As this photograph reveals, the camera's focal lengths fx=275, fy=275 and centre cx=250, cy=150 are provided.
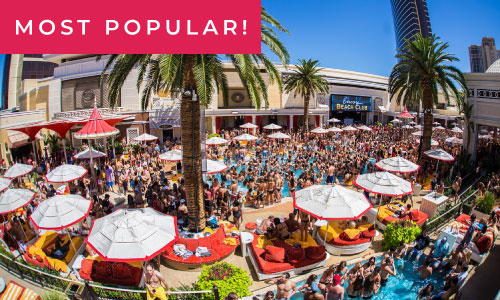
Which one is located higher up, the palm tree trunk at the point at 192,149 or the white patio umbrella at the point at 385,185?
the palm tree trunk at the point at 192,149

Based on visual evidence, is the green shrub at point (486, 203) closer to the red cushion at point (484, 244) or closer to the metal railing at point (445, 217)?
the metal railing at point (445, 217)

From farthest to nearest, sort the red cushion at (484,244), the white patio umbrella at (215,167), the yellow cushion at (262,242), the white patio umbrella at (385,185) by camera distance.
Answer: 1. the white patio umbrella at (215,167)
2. the white patio umbrella at (385,185)
3. the yellow cushion at (262,242)
4. the red cushion at (484,244)

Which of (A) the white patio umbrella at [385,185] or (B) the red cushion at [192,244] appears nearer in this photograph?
(B) the red cushion at [192,244]

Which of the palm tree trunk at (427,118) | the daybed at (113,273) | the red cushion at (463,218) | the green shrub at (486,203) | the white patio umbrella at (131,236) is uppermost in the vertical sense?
the palm tree trunk at (427,118)

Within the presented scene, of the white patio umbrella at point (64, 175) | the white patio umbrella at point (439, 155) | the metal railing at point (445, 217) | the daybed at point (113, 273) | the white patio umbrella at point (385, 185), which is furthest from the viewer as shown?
the white patio umbrella at point (439, 155)

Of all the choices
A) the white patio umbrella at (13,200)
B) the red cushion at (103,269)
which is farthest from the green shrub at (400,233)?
the white patio umbrella at (13,200)

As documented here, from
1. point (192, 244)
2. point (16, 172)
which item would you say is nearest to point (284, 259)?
point (192, 244)

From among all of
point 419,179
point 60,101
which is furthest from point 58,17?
point 60,101

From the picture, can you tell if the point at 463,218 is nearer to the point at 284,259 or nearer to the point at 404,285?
the point at 404,285
